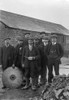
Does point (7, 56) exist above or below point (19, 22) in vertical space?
below

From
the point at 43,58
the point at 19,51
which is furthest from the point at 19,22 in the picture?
the point at 43,58

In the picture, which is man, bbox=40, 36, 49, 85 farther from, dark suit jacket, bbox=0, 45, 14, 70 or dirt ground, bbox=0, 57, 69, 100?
dark suit jacket, bbox=0, 45, 14, 70

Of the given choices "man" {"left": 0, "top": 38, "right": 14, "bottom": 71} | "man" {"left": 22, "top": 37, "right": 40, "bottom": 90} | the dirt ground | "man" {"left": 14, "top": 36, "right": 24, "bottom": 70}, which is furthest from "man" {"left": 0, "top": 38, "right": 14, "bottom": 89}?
the dirt ground

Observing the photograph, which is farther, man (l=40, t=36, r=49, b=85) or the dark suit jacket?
the dark suit jacket

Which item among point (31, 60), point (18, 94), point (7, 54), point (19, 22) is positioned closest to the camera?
point (18, 94)

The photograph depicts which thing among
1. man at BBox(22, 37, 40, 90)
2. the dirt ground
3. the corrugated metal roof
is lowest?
the dirt ground

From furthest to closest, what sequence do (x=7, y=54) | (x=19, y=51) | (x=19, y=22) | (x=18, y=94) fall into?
(x=19, y=22) → (x=7, y=54) → (x=19, y=51) → (x=18, y=94)

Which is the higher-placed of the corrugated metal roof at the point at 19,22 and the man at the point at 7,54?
the corrugated metal roof at the point at 19,22

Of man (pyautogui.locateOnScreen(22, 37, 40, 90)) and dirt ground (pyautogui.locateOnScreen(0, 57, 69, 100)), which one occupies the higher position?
man (pyautogui.locateOnScreen(22, 37, 40, 90))

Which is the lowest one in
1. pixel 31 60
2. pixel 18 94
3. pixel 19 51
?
pixel 18 94

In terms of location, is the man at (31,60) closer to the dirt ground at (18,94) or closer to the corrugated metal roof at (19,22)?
the dirt ground at (18,94)

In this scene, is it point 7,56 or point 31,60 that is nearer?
point 31,60


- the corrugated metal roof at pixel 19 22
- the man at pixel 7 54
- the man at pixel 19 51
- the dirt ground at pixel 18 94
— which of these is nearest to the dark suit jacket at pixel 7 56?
the man at pixel 7 54

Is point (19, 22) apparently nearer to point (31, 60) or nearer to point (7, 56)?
point (7, 56)
